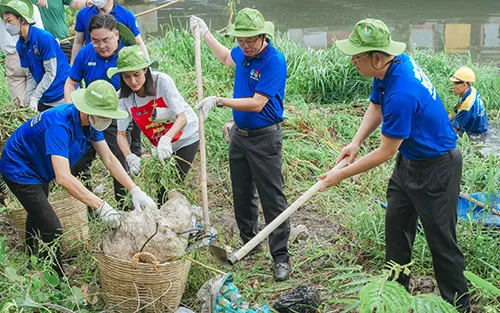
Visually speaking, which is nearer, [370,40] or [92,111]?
[370,40]

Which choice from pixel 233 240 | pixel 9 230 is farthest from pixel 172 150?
pixel 9 230

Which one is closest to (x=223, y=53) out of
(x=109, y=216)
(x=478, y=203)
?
(x=109, y=216)

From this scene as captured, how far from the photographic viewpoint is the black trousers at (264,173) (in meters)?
4.53

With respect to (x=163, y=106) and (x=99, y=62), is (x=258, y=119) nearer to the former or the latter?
(x=163, y=106)

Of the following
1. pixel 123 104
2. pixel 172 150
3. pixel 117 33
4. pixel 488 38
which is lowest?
pixel 488 38

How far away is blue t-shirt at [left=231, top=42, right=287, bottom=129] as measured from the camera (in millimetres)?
4324

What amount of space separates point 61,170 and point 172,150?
105 centimetres

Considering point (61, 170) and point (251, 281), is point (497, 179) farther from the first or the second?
point (61, 170)

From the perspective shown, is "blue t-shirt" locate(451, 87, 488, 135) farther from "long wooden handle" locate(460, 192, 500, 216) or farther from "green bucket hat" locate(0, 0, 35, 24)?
"green bucket hat" locate(0, 0, 35, 24)

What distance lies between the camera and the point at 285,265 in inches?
183

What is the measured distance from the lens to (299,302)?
158 inches

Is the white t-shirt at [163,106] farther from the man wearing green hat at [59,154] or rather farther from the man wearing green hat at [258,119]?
the man wearing green hat at [59,154]

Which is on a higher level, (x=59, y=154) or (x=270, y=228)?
(x=59, y=154)

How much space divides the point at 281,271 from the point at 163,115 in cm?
136
